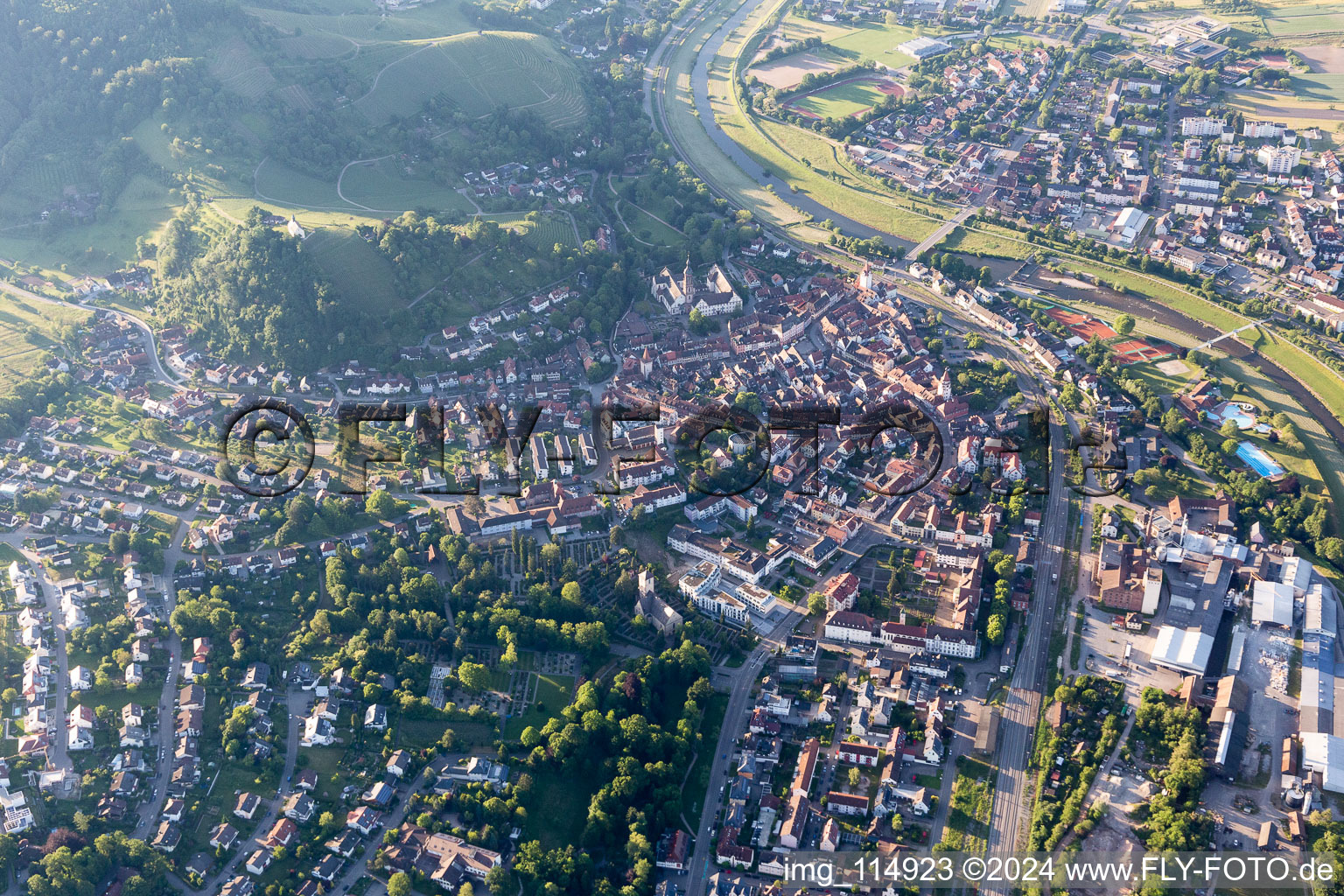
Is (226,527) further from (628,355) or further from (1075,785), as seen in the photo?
(1075,785)

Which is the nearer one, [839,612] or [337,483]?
[839,612]

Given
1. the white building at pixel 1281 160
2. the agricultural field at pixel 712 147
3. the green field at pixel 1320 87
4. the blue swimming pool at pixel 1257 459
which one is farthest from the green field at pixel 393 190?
the green field at pixel 1320 87

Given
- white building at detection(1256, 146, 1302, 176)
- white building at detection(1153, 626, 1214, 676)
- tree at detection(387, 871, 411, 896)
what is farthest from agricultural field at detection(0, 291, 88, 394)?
white building at detection(1256, 146, 1302, 176)

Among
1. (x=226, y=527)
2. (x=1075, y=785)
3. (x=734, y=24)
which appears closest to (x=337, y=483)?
(x=226, y=527)

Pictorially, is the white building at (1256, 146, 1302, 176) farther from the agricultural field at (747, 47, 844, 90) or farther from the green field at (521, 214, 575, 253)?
the green field at (521, 214, 575, 253)

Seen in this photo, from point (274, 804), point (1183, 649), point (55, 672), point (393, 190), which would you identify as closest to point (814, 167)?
point (393, 190)

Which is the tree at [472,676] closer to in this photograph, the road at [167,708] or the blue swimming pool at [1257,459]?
the road at [167,708]
